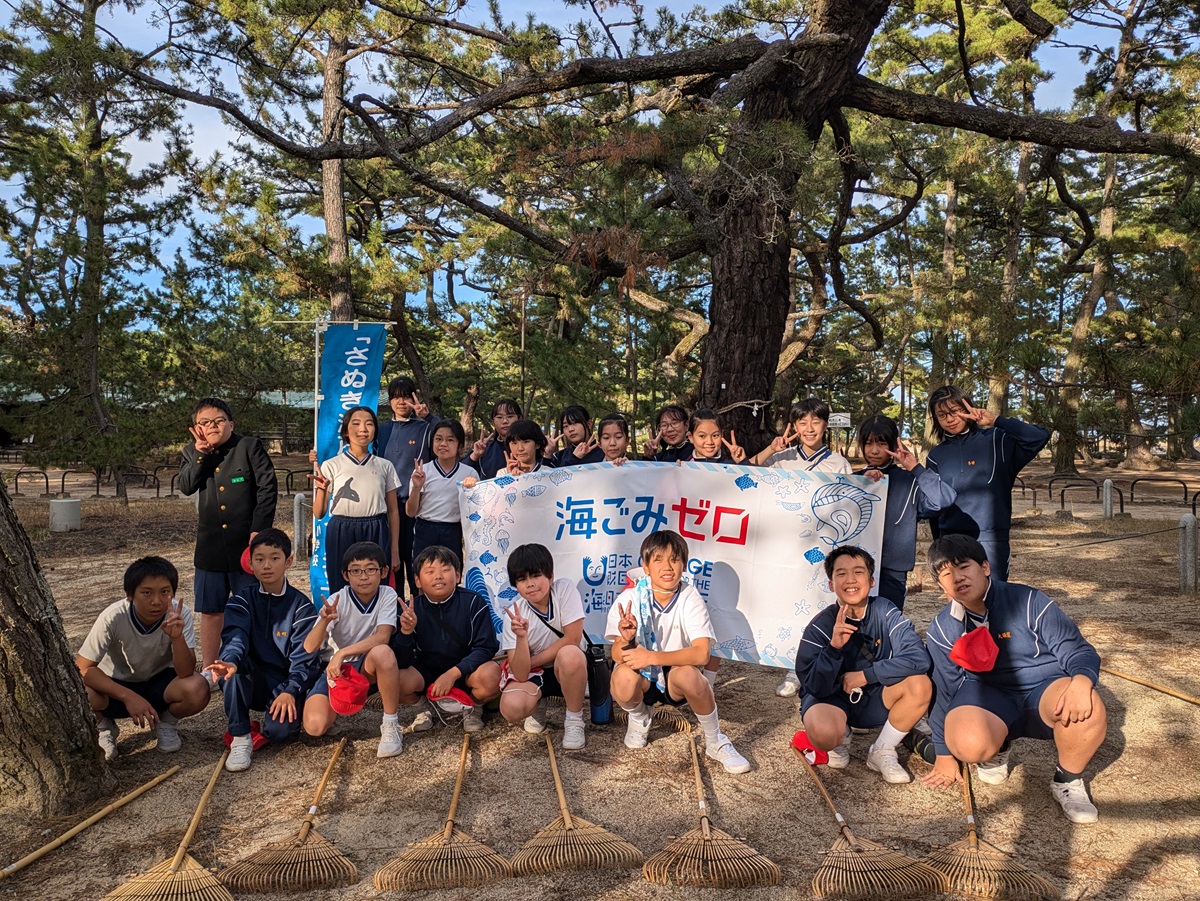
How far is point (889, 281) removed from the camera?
2723 cm

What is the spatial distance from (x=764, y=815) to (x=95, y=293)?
15305 mm

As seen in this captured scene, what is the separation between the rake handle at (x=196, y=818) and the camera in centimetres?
256

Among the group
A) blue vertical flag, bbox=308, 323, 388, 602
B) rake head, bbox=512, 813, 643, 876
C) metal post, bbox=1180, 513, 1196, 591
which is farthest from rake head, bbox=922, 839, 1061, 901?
blue vertical flag, bbox=308, 323, 388, 602

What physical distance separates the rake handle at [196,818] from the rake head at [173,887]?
0.04 metres

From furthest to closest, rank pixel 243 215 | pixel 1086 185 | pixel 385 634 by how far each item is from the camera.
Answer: pixel 1086 185, pixel 243 215, pixel 385 634

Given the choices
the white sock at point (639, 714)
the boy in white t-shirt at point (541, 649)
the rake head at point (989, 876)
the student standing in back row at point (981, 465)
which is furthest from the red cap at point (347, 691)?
the student standing in back row at point (981, 465)

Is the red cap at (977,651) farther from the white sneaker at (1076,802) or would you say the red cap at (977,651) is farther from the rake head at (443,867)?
the rake head at (443,867)

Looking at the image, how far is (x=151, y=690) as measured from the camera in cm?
370

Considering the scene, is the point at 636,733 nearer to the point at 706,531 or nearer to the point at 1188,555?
the point at 706,531

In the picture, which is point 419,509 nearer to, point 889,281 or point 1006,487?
point 1006,487

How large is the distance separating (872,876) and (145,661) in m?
3.26

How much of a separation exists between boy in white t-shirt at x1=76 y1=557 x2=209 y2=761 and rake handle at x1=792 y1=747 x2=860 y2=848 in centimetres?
283

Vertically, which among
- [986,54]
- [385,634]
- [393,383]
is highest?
[986,54]

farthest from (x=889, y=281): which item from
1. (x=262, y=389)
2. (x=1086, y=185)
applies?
(x=262, y=389)
